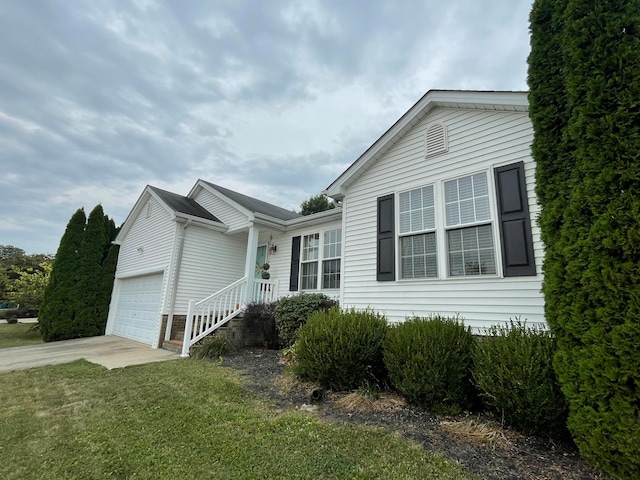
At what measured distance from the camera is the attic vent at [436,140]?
19.7 feet

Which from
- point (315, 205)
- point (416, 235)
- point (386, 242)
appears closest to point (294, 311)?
point (386, 242)

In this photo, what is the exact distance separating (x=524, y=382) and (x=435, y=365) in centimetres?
86

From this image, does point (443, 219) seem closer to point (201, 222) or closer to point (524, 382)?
point (524, 382)

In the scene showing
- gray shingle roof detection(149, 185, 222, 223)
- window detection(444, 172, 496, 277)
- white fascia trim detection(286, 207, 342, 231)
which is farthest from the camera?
gray shingle roof detection(149, 185, 222, 223)

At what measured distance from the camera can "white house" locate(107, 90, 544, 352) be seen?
4926 millimetres

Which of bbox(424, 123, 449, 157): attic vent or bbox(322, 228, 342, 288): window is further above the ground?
bbox(424, 123, 449, 157): attic vent

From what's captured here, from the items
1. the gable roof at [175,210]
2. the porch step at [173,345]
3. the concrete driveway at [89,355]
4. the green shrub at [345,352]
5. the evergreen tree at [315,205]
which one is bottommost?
the concrete driveway at [89,355]

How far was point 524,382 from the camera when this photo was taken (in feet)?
9.23

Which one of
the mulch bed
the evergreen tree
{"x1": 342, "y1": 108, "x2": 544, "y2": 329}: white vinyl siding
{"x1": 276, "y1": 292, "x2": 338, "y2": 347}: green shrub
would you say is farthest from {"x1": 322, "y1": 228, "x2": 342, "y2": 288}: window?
the evergreen tree

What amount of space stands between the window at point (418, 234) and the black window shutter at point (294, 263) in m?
4.03

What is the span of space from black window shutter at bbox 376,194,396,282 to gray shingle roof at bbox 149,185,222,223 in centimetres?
672

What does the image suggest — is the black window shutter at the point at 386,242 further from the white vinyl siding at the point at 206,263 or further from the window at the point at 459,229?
the white vinyl siding at the point at 206,263

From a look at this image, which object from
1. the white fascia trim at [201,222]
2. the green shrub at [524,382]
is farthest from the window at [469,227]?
the white fascia trim at [201,222]

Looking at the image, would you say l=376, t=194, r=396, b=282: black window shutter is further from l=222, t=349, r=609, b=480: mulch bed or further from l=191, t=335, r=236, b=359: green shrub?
l=191, t=335, r=236, b=359: green shrub
